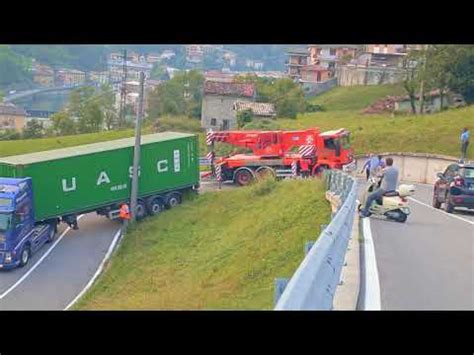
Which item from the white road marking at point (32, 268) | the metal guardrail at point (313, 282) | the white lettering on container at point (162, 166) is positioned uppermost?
the metal guardrail at point (313, 282)

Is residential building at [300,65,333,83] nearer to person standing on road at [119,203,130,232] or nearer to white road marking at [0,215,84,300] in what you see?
person standing on road at [119,203,130,232]

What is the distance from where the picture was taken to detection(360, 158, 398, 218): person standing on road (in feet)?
46.8

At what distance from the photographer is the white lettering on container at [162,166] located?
28487 mm

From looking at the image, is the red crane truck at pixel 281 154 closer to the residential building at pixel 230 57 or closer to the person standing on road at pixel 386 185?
the residential building at pixel 230 57

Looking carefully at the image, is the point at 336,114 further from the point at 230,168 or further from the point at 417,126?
the point at 230,168

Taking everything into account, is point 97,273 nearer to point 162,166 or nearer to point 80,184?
point 80,184

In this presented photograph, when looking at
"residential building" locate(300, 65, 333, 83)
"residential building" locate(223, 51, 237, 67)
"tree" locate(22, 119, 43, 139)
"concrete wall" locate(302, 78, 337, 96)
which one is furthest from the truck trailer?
"residential building" locate(300, 65, 333, 83)

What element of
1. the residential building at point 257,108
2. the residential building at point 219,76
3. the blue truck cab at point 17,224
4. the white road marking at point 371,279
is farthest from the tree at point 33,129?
the white road marking at point 371,279

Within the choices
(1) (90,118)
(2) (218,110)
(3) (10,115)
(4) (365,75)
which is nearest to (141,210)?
(3) (10,115)

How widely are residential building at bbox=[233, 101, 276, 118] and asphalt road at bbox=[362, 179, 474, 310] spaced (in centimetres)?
2945

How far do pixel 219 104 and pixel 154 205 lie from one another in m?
20.9

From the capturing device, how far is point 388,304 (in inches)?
249

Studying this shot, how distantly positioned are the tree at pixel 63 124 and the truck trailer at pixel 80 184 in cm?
1020

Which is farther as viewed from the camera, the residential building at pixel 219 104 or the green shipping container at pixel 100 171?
the residential building at pixel 219 104
